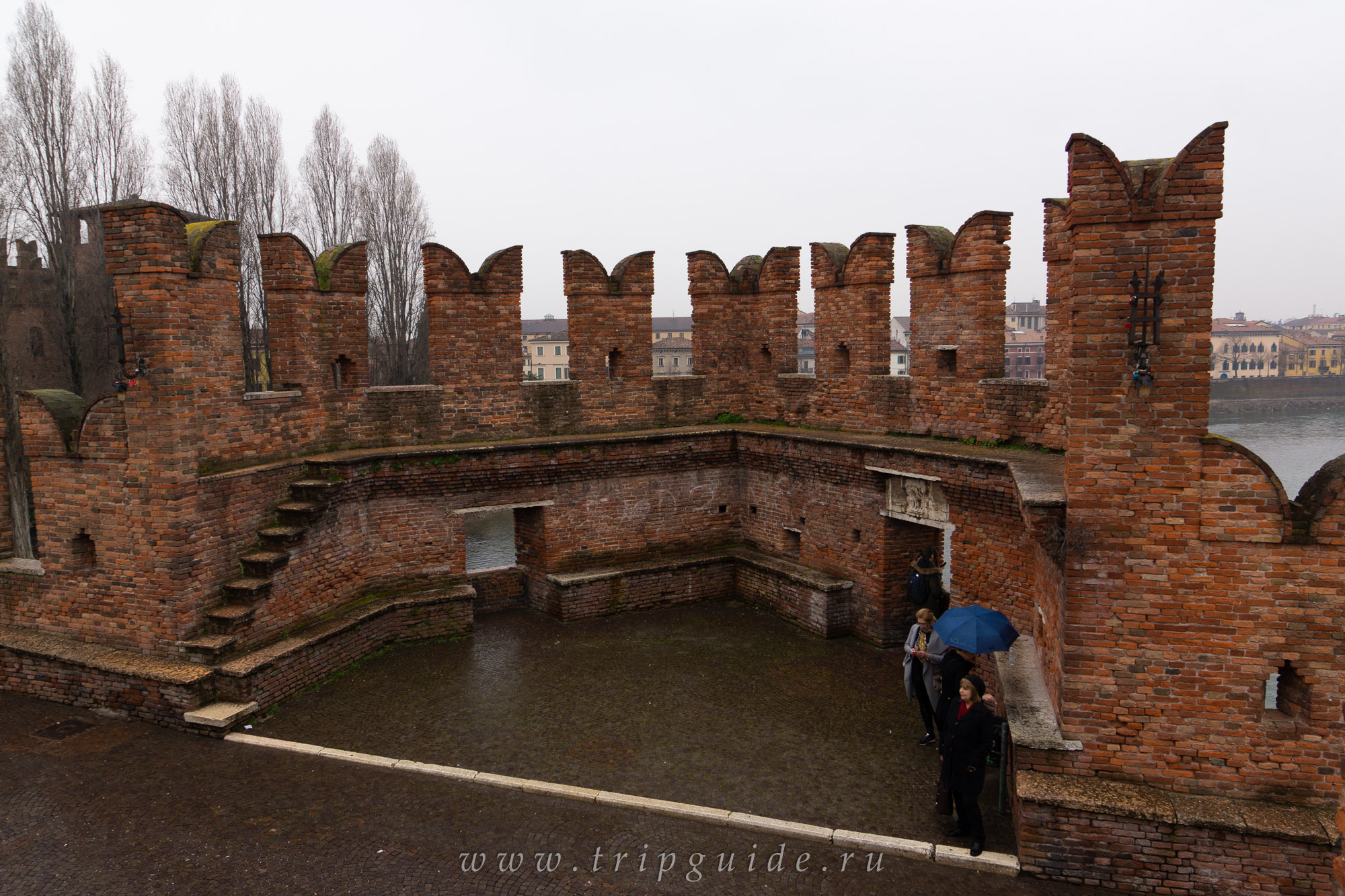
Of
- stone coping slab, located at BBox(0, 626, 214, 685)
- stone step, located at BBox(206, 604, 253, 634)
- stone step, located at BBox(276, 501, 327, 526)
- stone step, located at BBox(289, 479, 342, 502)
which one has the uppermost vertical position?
stone step, located at BBox(289, 479, 342, 502)

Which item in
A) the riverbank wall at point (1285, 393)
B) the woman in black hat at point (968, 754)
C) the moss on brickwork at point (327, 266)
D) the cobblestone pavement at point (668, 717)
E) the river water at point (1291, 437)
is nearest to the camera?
the woman in black hat at point (968, 754)

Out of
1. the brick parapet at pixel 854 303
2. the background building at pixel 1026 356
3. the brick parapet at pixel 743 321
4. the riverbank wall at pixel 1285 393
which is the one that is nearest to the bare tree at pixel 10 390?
the brick parapet at pixel 743 321

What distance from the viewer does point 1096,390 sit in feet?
17.7

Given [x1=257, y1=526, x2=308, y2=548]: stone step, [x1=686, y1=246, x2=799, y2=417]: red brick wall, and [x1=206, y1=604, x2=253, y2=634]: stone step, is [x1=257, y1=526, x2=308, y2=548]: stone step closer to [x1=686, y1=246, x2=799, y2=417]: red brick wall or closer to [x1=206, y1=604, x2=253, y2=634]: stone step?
[x1=206, y1=604, x2=253, y2=634]: stone step

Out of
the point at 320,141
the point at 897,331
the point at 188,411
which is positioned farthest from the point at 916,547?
the point at 897,331

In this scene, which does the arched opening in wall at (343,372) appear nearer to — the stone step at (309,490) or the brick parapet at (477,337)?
the brick parapet at (477,337)

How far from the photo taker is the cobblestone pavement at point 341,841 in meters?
5.45

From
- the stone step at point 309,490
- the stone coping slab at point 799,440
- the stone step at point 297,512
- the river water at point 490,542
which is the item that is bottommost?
the river water at point 490,542

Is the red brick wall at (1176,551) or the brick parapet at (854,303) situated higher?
the brick parapet at (854,303)

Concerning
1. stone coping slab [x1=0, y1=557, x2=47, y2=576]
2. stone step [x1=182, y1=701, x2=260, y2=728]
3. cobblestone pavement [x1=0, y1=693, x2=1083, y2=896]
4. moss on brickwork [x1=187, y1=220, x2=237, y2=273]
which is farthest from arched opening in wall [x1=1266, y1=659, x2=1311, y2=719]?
stone coping slab [x1=0, y1=557, x2=47, y2=576]

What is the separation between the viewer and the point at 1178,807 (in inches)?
208

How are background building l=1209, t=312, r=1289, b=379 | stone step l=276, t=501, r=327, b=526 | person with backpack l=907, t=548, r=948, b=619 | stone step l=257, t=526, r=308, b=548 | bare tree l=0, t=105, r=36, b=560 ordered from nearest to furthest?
stone step l=257, t=526, r=308, b=548 → stone step l=276, t=501, r=327, b=526 → person with backpack l=907, t=548, r=948, b=619 → bare tree l=0, t=105, r=36, b=560 → background building l=1209, t=312, r=1289, b=379

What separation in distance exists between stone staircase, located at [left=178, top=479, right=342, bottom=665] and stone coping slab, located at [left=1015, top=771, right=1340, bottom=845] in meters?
7.26

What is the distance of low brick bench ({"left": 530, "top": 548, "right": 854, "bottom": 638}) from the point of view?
1021 centimetres
